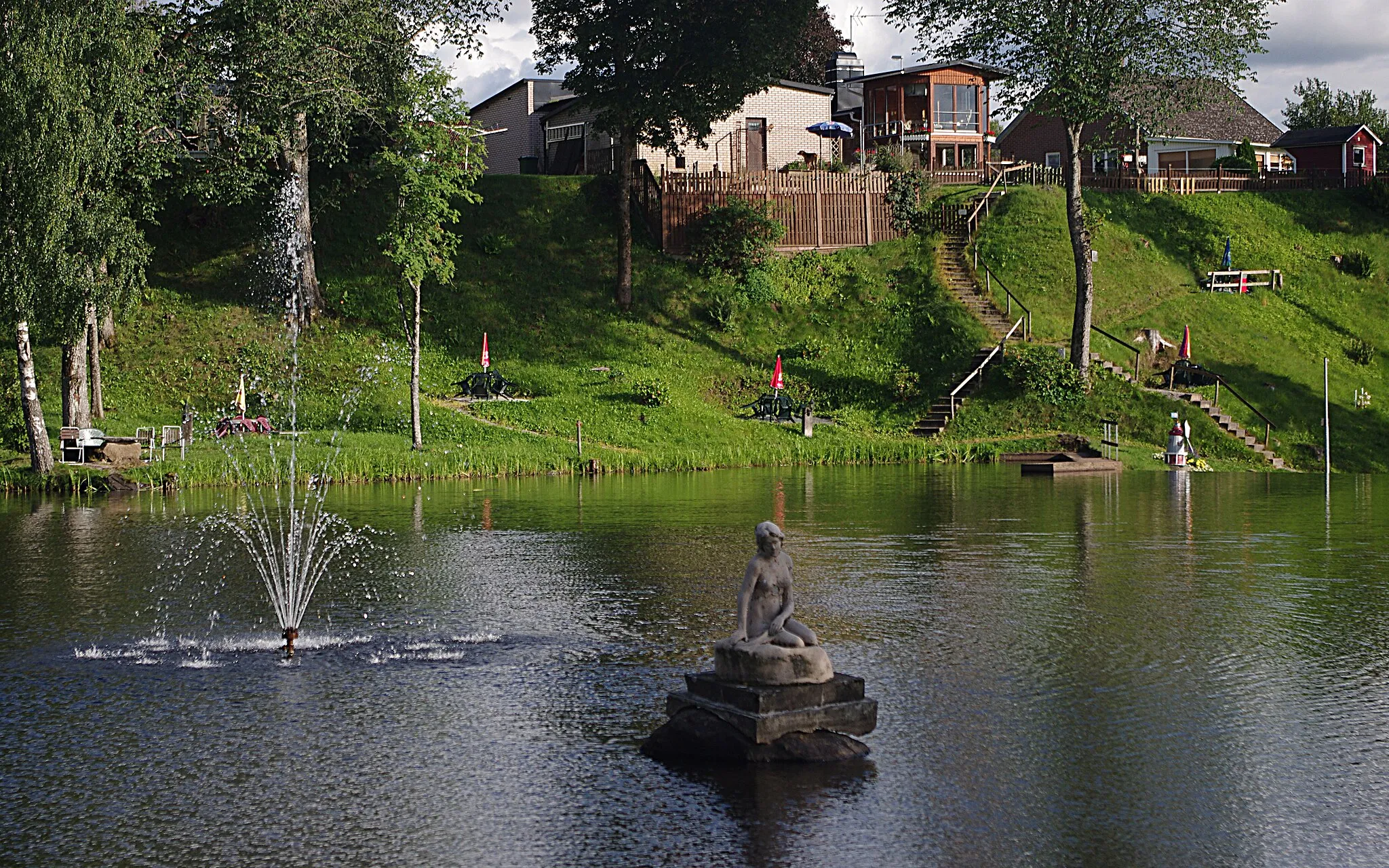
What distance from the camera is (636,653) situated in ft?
57.4

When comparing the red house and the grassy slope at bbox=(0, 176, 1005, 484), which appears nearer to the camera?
the grassy slope at bbox=(0, 176, 1005, 484)

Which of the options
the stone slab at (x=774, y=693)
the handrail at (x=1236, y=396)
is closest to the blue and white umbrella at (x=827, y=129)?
the handrail at (x=1236, y=396)

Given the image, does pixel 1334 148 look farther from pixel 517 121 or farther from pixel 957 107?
pixel 517 121

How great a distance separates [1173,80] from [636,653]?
151ft

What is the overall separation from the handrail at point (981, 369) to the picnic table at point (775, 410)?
598 centimetres

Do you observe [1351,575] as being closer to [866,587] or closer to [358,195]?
[866,587]

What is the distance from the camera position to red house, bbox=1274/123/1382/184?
90938 millimetres

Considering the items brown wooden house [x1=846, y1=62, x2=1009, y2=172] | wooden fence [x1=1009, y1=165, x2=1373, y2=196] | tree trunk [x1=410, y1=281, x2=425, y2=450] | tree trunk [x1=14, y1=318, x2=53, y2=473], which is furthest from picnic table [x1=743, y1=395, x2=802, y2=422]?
brown wooden house [x1=846, y1=62, x2=1009, y2=172]

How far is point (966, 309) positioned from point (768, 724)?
4907 centimetres

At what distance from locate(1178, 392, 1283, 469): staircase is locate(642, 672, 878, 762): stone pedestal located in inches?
1581

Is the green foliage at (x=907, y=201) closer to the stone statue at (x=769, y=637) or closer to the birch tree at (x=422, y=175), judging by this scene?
the birch tree at (x=422, y=175)

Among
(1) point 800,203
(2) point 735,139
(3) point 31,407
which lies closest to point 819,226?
(1) point 800,203

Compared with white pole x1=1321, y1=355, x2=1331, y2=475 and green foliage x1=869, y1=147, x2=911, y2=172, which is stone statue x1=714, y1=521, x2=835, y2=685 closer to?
white pole x1=1321, y1=355, x2=1331, y2=475

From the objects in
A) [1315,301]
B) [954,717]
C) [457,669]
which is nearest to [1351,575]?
[954,717]
